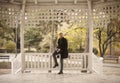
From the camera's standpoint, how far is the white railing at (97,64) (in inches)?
371

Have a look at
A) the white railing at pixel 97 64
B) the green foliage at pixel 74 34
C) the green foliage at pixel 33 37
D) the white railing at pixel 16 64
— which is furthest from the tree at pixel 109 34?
the white railing at pixel 16 64

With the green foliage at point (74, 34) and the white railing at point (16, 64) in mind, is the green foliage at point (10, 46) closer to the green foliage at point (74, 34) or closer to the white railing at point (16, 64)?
the green foliage at point (74, 34)

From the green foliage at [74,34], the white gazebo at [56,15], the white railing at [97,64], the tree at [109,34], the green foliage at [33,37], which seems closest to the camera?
the white railing at [97,64]

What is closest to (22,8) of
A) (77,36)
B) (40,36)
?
(77,36)

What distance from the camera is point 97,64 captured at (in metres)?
9.90

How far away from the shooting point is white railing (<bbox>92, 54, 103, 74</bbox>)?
9.42 m

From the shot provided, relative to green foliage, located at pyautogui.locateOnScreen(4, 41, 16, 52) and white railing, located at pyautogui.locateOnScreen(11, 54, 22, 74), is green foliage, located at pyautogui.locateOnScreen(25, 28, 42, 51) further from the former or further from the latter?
white railing, located at pyautogui.locateOnScreen(11, 54, 22, 74)

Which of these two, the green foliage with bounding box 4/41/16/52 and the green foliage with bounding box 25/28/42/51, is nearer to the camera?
the green foliage with bounding box 25/28/42/51

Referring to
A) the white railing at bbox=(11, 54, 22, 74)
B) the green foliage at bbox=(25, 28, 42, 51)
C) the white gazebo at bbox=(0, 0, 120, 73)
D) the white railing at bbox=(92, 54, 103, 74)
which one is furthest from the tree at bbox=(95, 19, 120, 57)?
the white railing at bbox=(11, 54, 22, 74)

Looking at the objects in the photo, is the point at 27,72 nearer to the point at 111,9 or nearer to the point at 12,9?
the point at 12,9

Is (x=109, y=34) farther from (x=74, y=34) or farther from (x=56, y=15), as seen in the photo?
(x=56, y=15)

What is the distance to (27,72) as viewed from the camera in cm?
1017

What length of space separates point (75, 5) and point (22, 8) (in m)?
2.02

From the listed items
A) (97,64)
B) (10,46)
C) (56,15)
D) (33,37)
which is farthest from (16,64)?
(10,46)
